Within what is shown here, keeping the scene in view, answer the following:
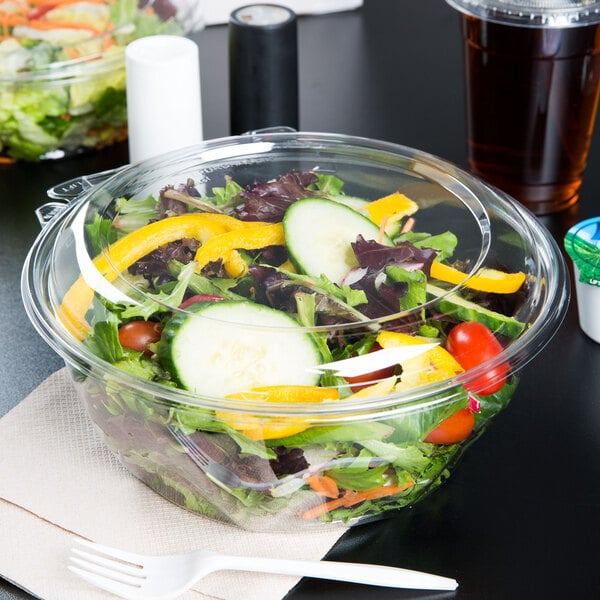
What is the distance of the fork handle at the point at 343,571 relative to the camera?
3.95 ft

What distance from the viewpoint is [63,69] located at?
78.7 inches

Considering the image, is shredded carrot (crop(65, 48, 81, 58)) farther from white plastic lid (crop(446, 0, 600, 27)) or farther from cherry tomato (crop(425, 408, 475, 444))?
cherry tomato (crop(425, 408, 475, 444))

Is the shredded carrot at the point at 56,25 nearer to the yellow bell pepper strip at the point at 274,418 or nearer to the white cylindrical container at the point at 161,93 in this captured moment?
the white cylindrical container at the point at 161,93

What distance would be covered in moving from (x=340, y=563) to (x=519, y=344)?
326mm

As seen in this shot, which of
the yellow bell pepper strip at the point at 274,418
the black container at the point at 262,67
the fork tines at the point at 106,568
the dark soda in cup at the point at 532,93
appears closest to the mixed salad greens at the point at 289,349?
the yellow bell pepper strip at the point at 274,418

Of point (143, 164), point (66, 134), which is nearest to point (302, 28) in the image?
point (66, 134)

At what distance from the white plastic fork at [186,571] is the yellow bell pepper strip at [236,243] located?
34cm

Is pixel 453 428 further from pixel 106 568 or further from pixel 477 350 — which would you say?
pixel 106 568

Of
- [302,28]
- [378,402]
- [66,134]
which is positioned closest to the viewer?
[378,402]

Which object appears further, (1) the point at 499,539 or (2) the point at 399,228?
Result: (2) the point at 399,228

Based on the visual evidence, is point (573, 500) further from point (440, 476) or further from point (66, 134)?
point (66, 134)

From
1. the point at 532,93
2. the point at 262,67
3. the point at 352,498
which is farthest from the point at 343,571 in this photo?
the point at 262,67

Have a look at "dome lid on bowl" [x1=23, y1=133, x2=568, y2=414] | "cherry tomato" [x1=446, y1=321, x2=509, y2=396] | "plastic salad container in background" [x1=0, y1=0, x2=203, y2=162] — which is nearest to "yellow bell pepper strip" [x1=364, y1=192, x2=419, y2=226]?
"dome lid on bowl" [x1=23, y1=133, x2=568, y2=414]

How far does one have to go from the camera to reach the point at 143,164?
158 cm
